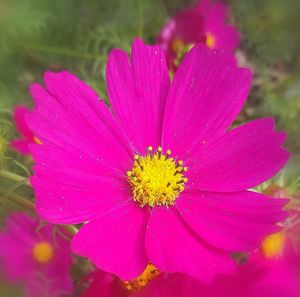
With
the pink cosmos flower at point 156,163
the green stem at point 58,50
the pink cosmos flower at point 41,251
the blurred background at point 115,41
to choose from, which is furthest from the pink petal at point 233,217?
the green stem at point 58,50

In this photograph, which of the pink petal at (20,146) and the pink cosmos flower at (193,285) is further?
the pink petal at (20,146)

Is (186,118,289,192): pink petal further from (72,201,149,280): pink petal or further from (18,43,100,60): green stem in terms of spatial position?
(18,43,100,60): green stem

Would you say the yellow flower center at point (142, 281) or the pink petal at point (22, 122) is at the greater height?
the pink petal at point (22, 122)

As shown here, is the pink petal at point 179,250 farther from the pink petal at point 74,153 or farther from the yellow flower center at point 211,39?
the yellow flower center at point 211,39

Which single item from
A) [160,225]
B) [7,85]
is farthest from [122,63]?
[7,85]

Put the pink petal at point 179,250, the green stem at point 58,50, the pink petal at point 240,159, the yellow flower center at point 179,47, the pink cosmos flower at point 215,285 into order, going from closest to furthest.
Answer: the pink cosmos flower at point 215,285 < the pink petal at point 179,250 < the pink petal at point 240,159 < the yellow flower center at point 179,47 < the green stem at point 58,50

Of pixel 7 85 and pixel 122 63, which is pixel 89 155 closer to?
pixel 122 63

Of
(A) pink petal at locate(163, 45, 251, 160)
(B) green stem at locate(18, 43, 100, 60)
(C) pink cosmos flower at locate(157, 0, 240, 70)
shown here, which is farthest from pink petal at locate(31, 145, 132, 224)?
(B) green stem at locate(18, 43, 100, 60)

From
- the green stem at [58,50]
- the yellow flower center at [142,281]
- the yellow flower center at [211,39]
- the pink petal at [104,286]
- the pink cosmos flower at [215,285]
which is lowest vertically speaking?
the pink cosmos flower at [215,285]
